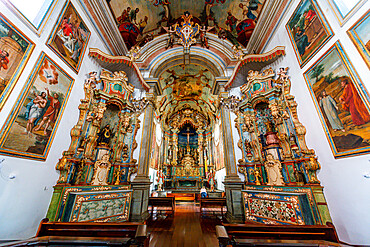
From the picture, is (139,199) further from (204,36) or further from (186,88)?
(186,88)

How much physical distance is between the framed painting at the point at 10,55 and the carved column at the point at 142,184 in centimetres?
428

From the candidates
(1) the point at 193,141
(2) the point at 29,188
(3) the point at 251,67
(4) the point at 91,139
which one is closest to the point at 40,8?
(4) the point at 91,139

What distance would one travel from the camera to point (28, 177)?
326 cm

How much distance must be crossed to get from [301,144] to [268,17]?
17.0ft

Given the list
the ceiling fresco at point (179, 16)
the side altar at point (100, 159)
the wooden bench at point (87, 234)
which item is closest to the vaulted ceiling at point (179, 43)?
the ceiling fresco at point (179, 16)

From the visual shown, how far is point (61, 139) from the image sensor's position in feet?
14.0

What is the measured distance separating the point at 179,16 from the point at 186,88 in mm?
4794

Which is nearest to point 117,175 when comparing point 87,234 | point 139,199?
point 139,199

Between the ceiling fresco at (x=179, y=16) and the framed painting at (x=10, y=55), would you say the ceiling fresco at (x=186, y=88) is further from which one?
the framed painting at (x=10, y=55)

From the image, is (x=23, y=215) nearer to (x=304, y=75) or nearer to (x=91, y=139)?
(x=91, y=139)

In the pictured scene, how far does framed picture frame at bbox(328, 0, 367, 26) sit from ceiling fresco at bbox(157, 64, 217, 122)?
20.8 ft

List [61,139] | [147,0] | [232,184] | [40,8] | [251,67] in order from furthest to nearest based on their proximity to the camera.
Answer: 1. [147,0]
2. [251,67]
3. [232,184]
4. [61,139]
5. [40,8]

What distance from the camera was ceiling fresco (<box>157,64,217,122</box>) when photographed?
9.70m

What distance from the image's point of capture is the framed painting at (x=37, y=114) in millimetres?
2990
